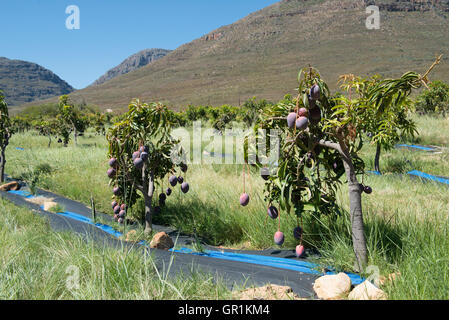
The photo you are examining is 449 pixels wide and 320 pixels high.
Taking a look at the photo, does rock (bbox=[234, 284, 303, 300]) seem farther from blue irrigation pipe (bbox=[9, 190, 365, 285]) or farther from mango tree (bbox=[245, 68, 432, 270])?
blue irrigation pipe (bbox=[9, 190, 365, 285])

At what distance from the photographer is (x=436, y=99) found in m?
15.7

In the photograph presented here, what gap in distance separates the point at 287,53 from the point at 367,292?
293 feet

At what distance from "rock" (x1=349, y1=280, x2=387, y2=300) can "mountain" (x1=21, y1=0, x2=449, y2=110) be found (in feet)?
175

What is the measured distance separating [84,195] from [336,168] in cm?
447

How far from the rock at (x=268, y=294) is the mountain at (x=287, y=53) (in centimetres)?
5341

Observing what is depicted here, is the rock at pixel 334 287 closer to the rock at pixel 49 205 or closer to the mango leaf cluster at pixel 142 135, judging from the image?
the mango leaf cluster at pixel 142 135

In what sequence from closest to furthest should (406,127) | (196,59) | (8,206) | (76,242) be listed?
(76,242), (8,206), (406,127), (196,59)

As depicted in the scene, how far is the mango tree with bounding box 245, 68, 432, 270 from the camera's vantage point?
1710 millimetres

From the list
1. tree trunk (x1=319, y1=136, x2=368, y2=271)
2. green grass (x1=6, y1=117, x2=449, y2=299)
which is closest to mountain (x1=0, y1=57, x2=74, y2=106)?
green grass (x1=6, y1=117, x2=449, y2=299)

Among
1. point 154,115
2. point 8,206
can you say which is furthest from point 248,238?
point 8,206

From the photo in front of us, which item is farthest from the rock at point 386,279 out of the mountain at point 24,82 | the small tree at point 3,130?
the mountain at point 24,82
